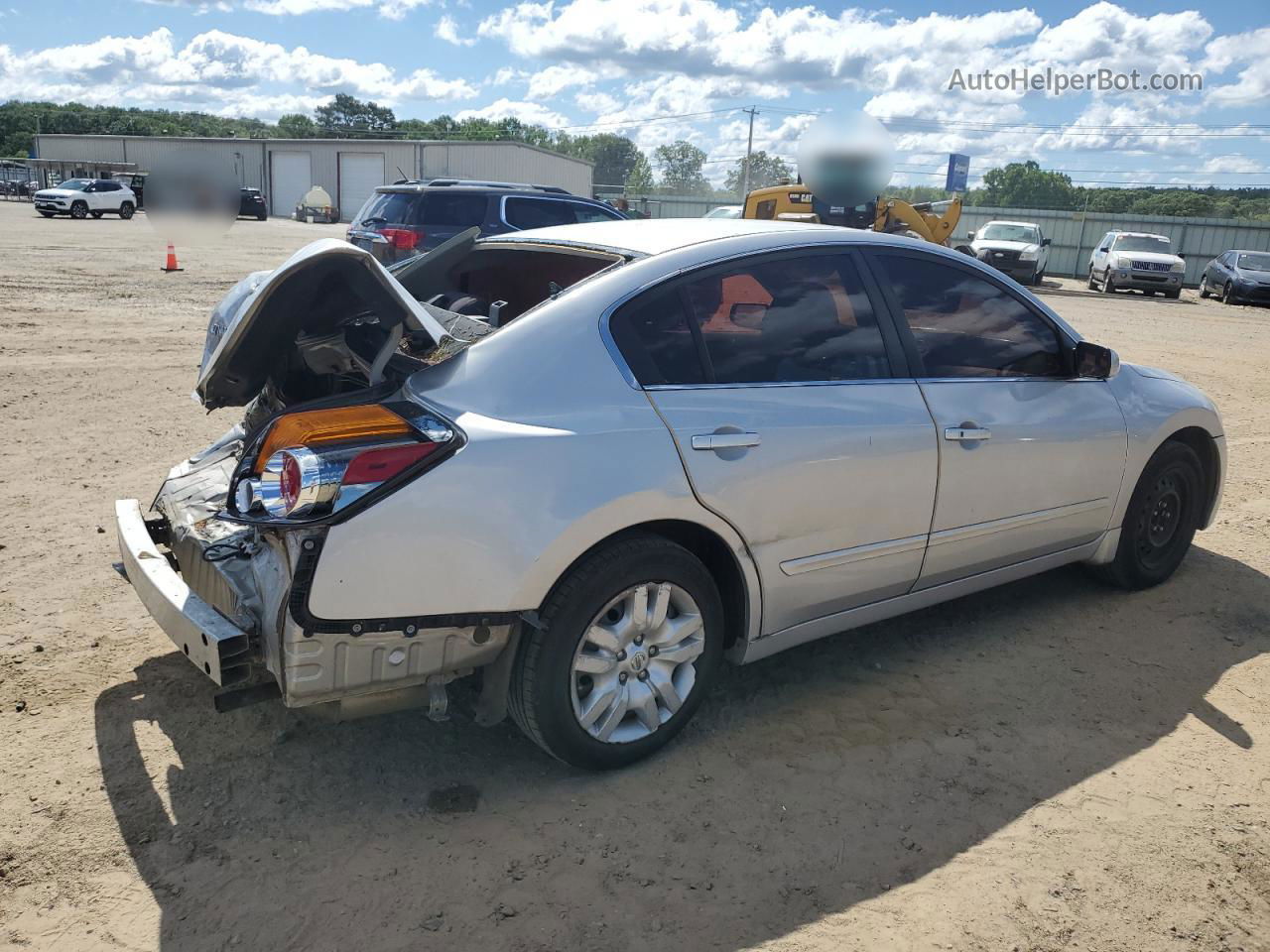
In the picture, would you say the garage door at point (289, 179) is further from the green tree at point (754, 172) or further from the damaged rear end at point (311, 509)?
the damaged rear end at point (311, 509)

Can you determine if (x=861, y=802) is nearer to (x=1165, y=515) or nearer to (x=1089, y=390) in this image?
(x=1089, y=390)

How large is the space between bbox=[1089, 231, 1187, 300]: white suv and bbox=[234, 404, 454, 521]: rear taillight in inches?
1093

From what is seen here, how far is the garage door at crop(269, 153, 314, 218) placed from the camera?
4675 cm

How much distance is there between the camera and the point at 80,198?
124 feet

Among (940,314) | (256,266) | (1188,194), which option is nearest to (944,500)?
(940,314)

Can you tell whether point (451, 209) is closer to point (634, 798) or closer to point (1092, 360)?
point (1092, 360)

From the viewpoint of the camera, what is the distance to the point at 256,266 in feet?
70.3

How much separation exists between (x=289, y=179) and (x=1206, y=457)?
4945cm

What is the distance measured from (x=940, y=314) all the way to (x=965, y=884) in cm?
211

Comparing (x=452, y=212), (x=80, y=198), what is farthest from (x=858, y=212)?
(x=80, y=198)

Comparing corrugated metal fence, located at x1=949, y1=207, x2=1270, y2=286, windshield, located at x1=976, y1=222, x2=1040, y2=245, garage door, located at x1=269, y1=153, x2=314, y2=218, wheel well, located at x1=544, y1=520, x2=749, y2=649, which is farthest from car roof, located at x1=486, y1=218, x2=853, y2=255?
garage door, located at x1=269, y1=153, x2=314, y2=218

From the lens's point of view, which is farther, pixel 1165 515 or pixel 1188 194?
pixel 1188 194

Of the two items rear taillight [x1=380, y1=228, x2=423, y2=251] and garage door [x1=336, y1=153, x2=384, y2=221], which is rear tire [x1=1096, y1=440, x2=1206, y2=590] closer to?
rear taillight [x1=380, y1=228, x2=423, y2=251]

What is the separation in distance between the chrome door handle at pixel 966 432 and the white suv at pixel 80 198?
40175 mm
